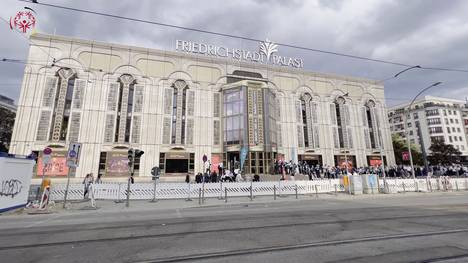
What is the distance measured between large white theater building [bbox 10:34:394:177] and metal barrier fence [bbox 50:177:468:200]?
23.2ft

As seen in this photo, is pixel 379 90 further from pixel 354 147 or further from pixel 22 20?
pixel 22 20

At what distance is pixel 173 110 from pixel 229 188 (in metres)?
18.8

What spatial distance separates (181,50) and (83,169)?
21.4m

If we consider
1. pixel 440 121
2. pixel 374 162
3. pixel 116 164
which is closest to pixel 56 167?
pixel 116 164

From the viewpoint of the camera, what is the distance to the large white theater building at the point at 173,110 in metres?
29.5

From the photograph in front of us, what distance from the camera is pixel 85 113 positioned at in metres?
30.5

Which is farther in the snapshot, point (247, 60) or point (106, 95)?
point (247, 60)

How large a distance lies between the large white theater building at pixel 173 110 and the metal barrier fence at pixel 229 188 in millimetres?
7058

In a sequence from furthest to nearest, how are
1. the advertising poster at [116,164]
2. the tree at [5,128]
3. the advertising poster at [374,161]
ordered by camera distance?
the tree at [5,128] < the advertising poster at [374,161] < the advertising poster at [116,164]

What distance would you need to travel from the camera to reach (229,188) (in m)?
19.4

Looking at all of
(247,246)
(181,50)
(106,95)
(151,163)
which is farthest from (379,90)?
(247,246)

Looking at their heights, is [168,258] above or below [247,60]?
below

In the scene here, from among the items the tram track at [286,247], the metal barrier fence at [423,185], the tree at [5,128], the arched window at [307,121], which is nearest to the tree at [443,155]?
the metal barrier fence at [423,185]
